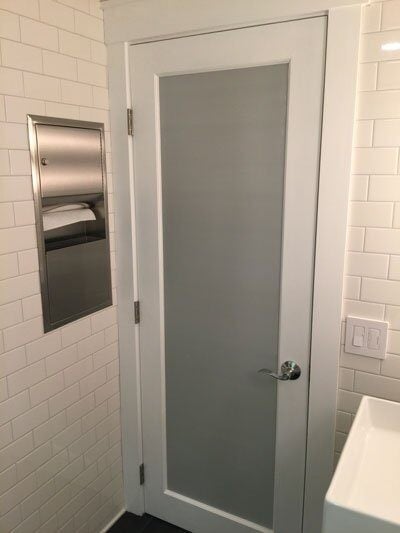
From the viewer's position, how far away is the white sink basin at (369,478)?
1145 mm

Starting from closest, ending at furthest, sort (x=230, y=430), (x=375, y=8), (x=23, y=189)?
(x=375, y=8) < (x=23, y=189) < (x=230, y=430)

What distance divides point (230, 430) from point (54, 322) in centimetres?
88

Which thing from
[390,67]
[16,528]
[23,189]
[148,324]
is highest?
[390,67]

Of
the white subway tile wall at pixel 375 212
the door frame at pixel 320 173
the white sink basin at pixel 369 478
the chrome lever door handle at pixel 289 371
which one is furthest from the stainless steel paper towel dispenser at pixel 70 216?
the white sink basin at pixel 369 478

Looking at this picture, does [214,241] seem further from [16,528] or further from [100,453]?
[16,528]

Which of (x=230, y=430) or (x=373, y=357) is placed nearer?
(x=373, y=357)

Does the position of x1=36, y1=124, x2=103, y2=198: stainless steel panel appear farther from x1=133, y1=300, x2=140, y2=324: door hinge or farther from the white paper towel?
x1=133, y1=300, x2=140, y2=324: door hinge

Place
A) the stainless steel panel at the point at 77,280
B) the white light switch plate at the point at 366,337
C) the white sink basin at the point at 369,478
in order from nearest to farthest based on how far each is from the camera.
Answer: the white sink basin at the point at 369,478 → the white light switch plate at the point at 366,337 → the stainless steel panel at the point at 77,280

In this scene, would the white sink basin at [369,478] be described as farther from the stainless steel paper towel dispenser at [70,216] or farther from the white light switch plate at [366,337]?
the stainless steel paper towel dispenser at [70,216]

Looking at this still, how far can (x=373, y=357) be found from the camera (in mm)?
1671

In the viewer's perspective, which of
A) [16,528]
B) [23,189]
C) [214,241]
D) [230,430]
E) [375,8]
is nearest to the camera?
[375,8]

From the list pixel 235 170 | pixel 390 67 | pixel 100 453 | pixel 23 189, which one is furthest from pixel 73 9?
pixel 100 453

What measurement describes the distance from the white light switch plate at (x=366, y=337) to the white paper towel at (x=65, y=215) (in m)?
1.10

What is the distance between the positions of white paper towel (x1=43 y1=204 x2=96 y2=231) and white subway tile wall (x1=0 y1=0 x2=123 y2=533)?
Answer: 7 centimetres
